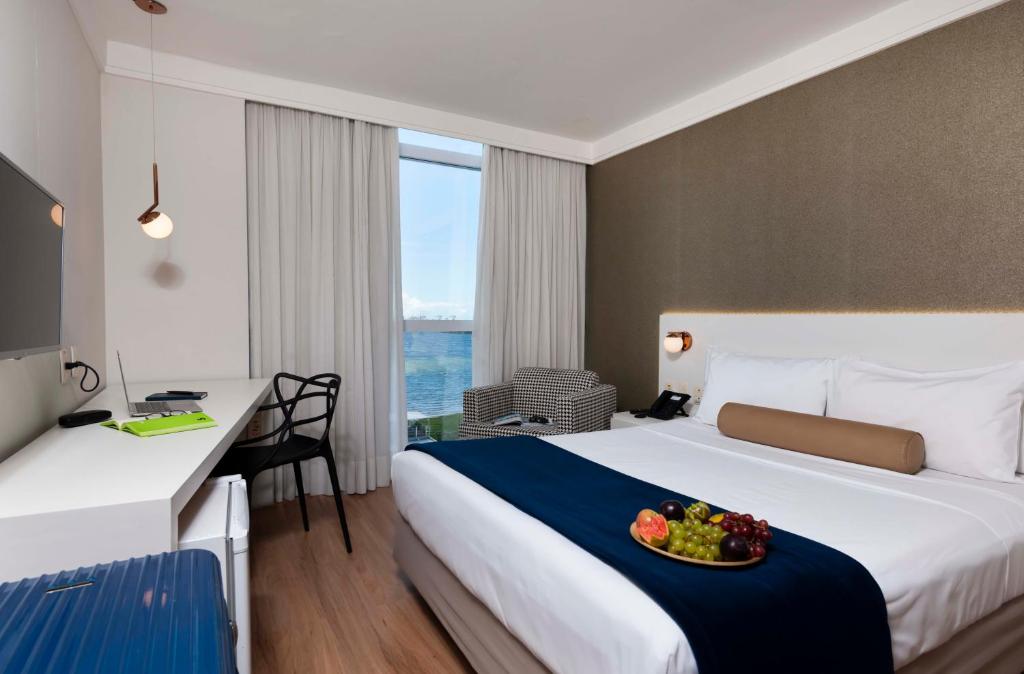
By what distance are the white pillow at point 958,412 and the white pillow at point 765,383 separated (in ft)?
0.73

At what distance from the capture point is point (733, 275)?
10.8 feet

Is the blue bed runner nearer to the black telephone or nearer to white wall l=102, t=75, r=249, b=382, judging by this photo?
the black telephone

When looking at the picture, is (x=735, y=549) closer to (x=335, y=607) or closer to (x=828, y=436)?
(x=828, y=436)

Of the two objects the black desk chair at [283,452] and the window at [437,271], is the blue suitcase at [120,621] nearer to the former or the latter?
the black desk chair at [283,452]

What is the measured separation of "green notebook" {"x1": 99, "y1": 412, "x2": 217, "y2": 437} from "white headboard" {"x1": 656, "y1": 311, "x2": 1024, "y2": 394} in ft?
9.21

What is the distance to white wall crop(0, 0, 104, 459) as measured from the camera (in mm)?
1647

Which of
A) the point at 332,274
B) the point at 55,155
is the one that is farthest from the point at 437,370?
the point at 55,155

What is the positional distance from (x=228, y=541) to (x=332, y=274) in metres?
2.39

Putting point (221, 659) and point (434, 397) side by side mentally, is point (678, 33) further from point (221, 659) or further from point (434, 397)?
point (221, 659)

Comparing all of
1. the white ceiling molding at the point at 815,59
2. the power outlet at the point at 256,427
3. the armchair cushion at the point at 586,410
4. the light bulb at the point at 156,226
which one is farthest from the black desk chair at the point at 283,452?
the white ceiling molding at the point at 815,59

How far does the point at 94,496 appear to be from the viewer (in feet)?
3.81

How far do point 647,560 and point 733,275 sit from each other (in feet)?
8.03

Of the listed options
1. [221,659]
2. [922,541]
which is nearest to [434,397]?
[922,541]

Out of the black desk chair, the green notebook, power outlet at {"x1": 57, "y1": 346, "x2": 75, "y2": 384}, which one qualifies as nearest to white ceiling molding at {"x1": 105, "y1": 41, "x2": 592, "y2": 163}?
power outlet at {"x1": 57, "y1": 346, "x2": 75, "y2": 384}
